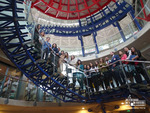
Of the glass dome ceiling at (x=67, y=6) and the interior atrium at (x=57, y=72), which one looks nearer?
the interior atrium at (x=57, y=72)

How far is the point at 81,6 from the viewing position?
51.1ft

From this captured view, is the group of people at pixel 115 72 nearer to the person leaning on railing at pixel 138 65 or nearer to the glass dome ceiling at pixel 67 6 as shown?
the person leaning on railing at pixel 138 65

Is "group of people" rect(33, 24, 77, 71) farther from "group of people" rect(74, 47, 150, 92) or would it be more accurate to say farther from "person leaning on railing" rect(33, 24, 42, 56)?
"group of people" rect(74, 47, 150, 92)

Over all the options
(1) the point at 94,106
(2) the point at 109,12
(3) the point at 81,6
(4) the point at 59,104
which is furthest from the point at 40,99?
(2) the point at 109,12

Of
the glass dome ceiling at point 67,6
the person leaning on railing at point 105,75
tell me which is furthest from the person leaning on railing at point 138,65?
the glass dome ceiling at point 67,6

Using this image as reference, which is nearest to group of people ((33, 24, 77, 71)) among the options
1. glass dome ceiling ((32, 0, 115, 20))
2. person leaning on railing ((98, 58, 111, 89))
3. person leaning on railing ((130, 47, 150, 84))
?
person leaning on railing ((98, 58, 111, 89))

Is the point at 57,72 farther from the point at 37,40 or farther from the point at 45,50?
the point at 37,40

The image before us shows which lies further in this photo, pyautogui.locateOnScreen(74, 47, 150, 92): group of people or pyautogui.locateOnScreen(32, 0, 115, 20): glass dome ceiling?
pyautogui.locateOnScreen(32, 0, 115, 20): glass dome ceiling

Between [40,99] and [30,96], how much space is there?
33.9 inches

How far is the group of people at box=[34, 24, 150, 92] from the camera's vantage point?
6.42 m

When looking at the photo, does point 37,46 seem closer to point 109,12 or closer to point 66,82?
point 66,82

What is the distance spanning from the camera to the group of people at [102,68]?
642cm

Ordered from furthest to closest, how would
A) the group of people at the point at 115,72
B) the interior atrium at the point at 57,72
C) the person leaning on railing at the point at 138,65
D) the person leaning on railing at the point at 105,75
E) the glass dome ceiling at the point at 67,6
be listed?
the glass dome ceiling at the point at 67,6 < the person leaning on railing at the point at 105,75 < the group of people at the point at 115,72 < the person leaning on railing at the point at 138,65 < the interior atrium at the point at 57,72

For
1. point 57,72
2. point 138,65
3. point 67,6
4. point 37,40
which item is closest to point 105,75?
point 138,65
